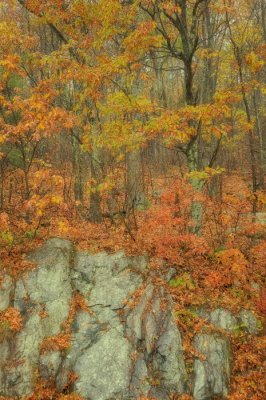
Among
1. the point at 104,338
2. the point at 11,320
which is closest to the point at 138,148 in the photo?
the point at 104,338

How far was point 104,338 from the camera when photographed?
284 inches

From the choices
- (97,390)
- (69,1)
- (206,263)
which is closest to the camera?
(97,390)

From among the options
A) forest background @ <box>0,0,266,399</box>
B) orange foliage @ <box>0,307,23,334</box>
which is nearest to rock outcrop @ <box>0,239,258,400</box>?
orange foliage @ <box>0,307,23,334</box>

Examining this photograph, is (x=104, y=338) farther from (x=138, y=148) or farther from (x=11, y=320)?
(x=138, y=148)

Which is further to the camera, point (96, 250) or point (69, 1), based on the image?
point (69, 1)

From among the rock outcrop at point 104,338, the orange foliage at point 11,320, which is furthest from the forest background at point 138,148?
the orange foliage at point 11,320

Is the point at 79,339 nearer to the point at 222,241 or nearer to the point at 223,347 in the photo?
the point at 223,347

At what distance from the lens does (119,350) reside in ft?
23.0

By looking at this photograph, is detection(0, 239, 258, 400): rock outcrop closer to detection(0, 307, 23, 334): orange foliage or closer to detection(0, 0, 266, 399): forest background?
detection(0, 307, 23, 334): orange foliage

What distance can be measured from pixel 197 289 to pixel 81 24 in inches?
321

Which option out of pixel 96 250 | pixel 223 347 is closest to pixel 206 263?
pixel 223 347

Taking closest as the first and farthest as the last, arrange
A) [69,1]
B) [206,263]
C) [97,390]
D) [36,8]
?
1. [97,390]
2. [206,263]
3. [36,8]
4. [69,1]

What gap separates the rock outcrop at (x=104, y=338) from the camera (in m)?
6.62

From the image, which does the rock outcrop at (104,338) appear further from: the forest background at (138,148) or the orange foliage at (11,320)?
the forest background at (138,148)
